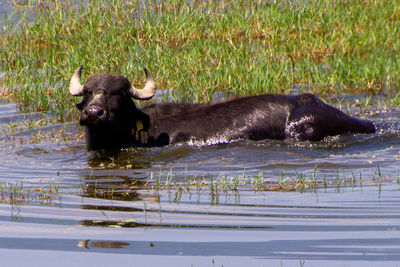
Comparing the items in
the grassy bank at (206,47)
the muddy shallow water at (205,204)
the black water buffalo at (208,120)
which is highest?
the grassy bank at (206,47)

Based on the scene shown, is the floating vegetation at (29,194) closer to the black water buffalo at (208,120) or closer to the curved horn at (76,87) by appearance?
the black water buffalo at (208,120)

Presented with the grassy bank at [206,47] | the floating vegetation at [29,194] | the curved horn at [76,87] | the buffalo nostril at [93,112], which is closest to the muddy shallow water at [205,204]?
the floating vegetation at [29,194]

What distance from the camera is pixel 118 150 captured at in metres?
9.10

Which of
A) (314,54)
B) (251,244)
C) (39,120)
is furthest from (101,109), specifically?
(314,54)

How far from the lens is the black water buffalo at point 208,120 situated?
8805 mm

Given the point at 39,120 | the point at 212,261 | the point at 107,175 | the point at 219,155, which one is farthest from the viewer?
the point at 39,120

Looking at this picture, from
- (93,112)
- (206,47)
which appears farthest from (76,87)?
(206,47)

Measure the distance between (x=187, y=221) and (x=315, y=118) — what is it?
3.90 meters

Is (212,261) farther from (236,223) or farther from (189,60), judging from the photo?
(189,60)

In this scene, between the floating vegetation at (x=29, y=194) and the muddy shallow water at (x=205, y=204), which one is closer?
the muddy shallow water at (x=205, y=204)

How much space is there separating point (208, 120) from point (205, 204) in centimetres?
333

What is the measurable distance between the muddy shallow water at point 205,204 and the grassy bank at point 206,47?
223cm

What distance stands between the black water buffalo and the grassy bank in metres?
1.57

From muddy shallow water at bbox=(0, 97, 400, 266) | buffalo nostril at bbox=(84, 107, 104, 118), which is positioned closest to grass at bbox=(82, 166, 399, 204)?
muddy shallow water at bbox=(0, 97, 400, 266)
